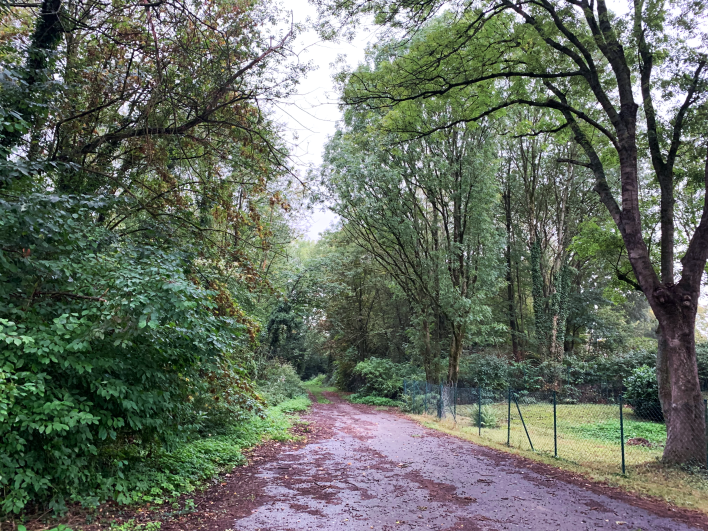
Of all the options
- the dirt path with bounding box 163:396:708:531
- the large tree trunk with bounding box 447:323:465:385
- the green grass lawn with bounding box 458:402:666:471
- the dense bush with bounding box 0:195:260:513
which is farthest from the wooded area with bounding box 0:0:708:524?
the large tree trunk with bounding box 447:323:465:385

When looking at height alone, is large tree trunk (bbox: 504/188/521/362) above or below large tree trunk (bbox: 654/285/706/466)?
above

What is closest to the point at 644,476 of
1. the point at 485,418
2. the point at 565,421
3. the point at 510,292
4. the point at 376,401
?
the point at 485,418

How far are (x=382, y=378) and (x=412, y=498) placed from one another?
19.5 metres

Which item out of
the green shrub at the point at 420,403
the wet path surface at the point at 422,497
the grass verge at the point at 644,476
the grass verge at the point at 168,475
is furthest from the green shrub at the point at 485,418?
the grass verge at the point at 168,475

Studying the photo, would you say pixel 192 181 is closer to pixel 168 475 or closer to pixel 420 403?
pixel 168 475

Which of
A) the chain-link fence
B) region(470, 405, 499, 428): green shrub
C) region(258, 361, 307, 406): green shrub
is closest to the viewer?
the chain-link fence

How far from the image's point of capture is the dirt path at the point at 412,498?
4.71m

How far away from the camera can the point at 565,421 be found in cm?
1571

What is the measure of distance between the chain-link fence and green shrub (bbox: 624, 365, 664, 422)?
0.04 metres

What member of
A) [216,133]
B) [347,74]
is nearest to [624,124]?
[347,74]

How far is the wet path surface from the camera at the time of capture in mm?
4734

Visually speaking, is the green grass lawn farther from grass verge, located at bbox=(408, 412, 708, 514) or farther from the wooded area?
the wooded area

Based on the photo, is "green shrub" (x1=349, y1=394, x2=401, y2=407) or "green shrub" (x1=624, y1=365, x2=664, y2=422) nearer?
"green shrub" (x1=624, y1=365, x2=664, y2=422)

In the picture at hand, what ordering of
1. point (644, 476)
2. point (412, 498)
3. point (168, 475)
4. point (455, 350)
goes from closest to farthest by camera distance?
point (168, 475) < point (412, 498) < point (644, 476) < point (455, 350)
